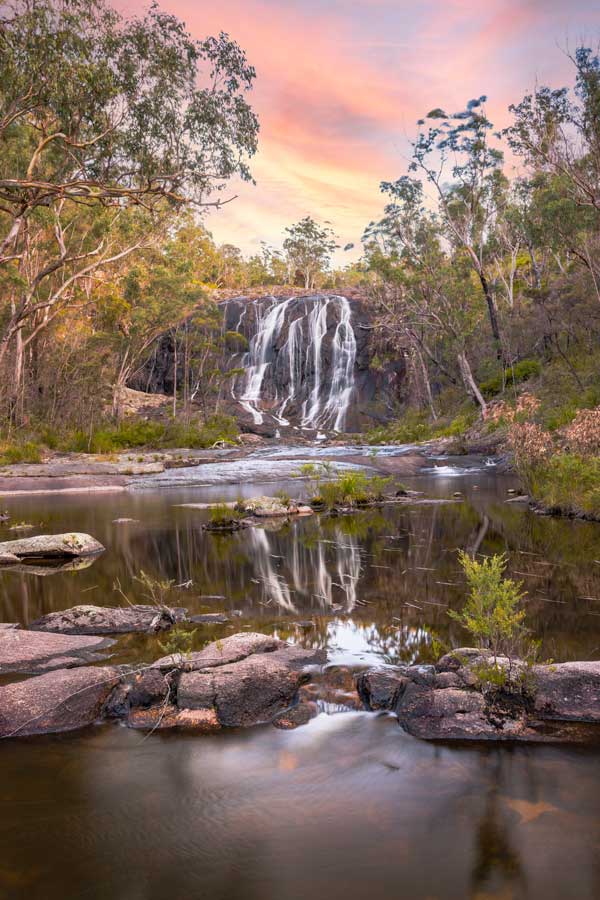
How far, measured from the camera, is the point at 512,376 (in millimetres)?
32219

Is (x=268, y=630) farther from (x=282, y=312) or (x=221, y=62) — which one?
(x=282, y=312)

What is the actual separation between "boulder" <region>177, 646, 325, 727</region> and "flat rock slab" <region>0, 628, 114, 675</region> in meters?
1.26

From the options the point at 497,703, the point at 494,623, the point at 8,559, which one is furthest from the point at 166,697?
the point at 8,559

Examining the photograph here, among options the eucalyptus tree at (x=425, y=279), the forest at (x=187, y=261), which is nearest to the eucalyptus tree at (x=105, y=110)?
the forest at (x=187, y=261)

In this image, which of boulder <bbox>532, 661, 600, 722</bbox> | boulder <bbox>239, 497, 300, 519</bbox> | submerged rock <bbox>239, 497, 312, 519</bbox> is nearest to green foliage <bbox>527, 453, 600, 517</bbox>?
submerged rock <bbox>239, 497, 312, 519</bbox>

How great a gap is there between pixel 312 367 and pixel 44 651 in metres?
42.9

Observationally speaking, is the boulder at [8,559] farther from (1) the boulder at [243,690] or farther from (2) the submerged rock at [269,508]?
(1) the boulder at [243,690]

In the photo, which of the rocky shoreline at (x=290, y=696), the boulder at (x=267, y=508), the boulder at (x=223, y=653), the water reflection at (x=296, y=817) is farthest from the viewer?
the boulder at (x=267, y=508)

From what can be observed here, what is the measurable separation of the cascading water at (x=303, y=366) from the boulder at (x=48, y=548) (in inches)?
1331

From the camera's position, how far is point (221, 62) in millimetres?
17469

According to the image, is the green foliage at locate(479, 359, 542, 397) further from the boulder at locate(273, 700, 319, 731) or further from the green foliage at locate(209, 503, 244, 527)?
the boulder at locate(273, 700, 319, 731)

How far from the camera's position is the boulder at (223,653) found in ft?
15.5

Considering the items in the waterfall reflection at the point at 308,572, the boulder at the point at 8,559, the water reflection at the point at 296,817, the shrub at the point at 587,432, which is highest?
the shrub at the point at 587,432

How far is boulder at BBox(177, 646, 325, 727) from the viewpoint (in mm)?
4285
